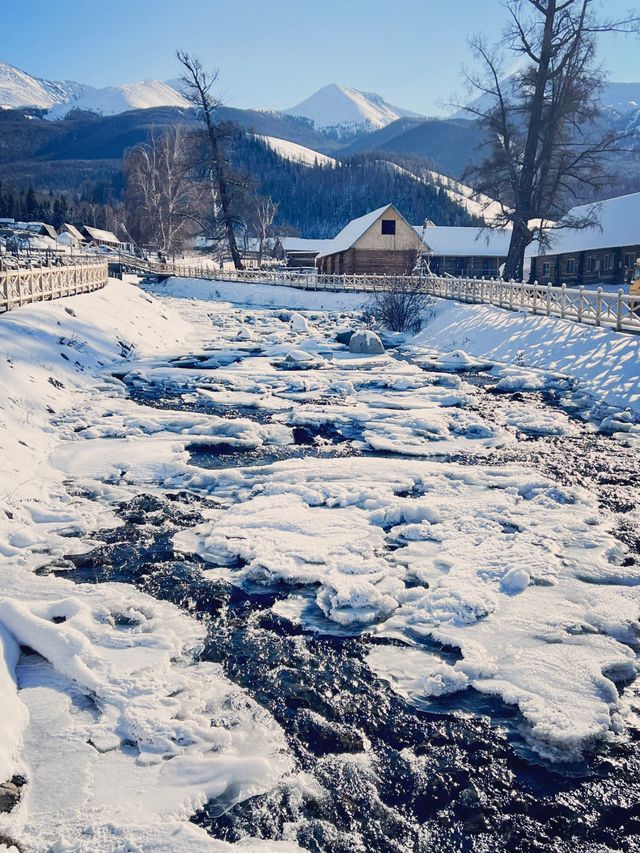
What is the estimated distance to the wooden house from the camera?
5078cm

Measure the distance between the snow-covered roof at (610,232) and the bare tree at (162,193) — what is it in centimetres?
3546

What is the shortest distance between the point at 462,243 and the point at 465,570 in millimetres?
56857

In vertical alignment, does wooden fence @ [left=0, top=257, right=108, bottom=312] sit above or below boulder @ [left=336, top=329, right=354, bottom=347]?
above

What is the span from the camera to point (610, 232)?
39.5m

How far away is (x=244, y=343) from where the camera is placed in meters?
24.7

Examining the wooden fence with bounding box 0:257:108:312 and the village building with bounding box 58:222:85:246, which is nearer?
the wooden fence with bounding box 0:257:108:312

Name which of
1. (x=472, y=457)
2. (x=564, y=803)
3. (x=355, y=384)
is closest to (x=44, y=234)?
(x=355, y=384)

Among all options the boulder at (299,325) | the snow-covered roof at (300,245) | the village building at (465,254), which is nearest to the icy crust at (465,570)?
the boulder at (299,325)

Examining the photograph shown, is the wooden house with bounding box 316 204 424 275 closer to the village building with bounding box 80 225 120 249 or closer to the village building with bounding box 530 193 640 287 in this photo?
the village building with bounding box 530 193 640 287

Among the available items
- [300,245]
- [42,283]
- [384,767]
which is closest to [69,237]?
[300,245]

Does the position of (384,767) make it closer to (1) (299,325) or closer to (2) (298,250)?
(1) (299,325)

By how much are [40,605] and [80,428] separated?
6.50 meters

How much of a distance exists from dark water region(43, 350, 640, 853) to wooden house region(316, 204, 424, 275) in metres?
47.7

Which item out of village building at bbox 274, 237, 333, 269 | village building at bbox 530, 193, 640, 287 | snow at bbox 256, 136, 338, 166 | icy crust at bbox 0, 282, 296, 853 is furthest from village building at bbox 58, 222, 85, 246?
snow at bbox 256, 136, 338, 166
